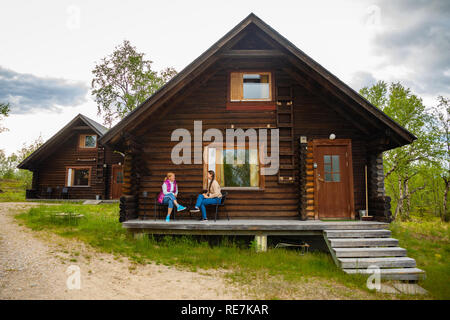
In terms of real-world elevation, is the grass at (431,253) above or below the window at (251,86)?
below

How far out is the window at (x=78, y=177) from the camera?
58.7ft

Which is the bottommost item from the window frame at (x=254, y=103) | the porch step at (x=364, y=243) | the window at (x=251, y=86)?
the porch step at (x=364, y=243)

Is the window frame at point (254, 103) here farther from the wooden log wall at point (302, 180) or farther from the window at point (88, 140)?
the window at point (88, 140)

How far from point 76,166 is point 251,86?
15.3 metres

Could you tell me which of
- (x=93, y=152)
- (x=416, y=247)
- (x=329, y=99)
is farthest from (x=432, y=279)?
(x=93, y=152)

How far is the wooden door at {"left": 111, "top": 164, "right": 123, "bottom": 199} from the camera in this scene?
17578mm

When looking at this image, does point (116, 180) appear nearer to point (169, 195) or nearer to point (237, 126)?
point (169, 195)

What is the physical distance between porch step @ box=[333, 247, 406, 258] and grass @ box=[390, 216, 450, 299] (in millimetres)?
581

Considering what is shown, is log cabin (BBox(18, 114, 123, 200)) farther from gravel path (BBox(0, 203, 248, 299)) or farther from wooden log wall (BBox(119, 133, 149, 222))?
gravel path (BBox(0, 203, 248, 299))

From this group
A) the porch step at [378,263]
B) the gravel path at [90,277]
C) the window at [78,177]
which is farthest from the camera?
the window at [78,177]

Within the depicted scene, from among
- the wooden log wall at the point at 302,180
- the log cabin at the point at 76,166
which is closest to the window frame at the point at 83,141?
the log cabin at the point at 76,166

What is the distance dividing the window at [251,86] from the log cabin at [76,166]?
1258 centimetres

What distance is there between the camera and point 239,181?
285 inches
